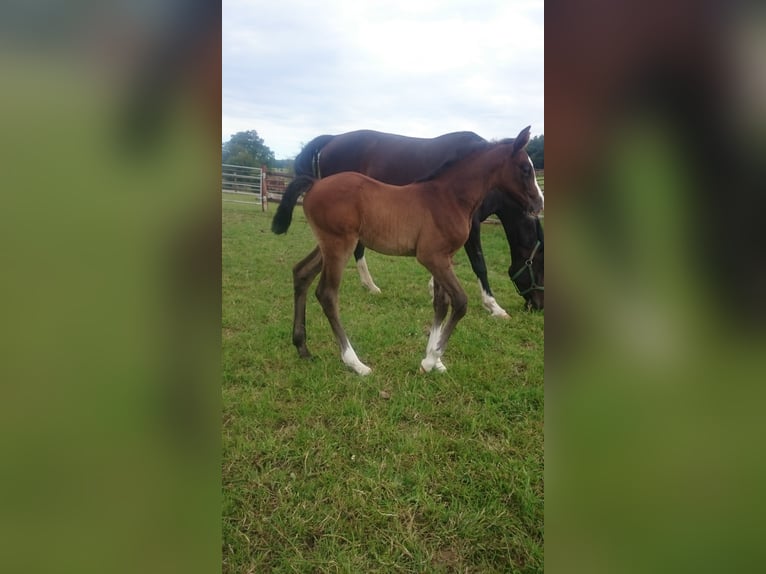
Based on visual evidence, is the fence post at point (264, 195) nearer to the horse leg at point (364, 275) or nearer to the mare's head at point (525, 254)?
the horse leg at point (364, 275)

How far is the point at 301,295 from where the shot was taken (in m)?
2.54

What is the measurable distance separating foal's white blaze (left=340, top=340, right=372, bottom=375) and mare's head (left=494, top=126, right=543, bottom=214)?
3.83ft

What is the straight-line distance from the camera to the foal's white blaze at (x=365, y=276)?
2984 millimetres

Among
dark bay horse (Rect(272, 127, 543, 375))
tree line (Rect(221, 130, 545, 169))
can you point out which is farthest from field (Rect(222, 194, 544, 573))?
tree line (Rect(221, 130, 545, 169))

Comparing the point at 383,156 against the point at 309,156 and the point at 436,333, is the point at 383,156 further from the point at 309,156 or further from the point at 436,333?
the point at 436,333
